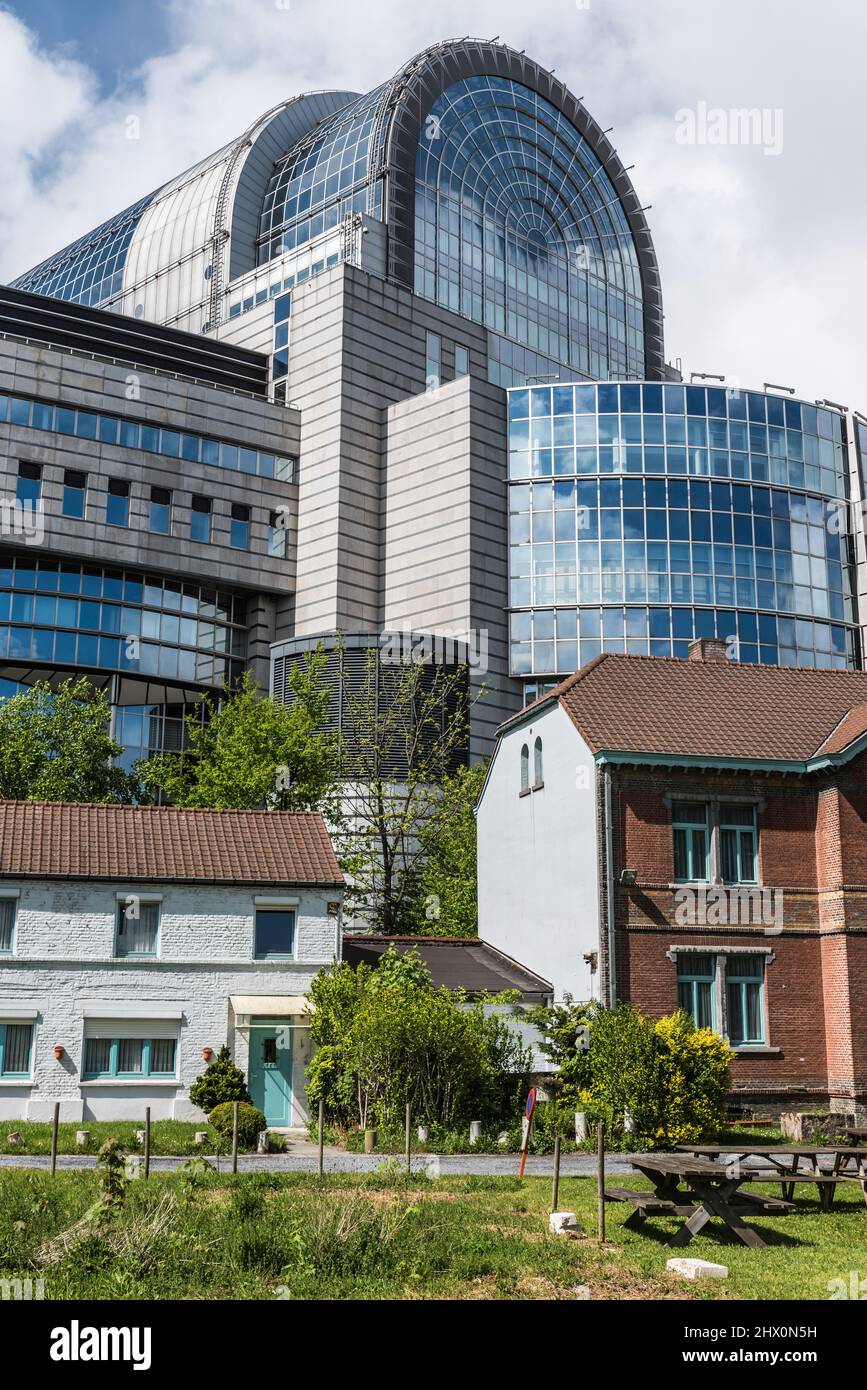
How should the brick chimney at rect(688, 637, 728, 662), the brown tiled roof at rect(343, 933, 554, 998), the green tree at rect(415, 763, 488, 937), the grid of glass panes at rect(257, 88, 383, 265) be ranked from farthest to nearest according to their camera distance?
the grid of glass panes at rect(257, 88, 383, 265) < the green tree at rect(415, 763, 488, 937) < the brick chimney at rect(688, 637, 728, 662) < the brown tiled roof at rect(343, 933, 554, 998)

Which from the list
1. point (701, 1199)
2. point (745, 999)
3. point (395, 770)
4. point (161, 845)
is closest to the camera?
point (701, 1199)

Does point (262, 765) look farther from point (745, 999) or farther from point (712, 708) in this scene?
point (745, 999)

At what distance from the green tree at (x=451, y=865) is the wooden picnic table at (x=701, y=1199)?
27.5m

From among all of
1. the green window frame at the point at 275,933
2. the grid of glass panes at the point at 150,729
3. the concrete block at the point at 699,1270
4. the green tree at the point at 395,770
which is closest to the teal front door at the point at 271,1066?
the green window frame at the point at 275,933

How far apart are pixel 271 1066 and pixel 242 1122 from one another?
231 inches

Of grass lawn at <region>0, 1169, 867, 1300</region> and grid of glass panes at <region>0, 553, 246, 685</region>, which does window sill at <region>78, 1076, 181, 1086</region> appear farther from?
grid of glass panes at <region>0, 553, 246, 685</region>

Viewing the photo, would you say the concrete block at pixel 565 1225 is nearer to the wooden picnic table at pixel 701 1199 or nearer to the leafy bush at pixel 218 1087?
the wooden picnic table at pixel 701 1199

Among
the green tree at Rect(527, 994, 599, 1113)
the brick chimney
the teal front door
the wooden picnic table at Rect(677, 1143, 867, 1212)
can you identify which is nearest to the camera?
the wooden picnic table at Rect(677, 1143, 867, 1212)

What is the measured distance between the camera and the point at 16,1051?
31.0 meters

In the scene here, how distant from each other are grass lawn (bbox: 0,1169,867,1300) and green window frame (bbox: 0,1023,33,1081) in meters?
12.7

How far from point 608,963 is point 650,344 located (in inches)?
3161

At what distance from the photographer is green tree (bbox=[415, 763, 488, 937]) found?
154 feet

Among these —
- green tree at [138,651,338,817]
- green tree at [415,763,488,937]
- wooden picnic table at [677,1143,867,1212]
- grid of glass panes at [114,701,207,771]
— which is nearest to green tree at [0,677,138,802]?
green tree at [138,651,338,817]

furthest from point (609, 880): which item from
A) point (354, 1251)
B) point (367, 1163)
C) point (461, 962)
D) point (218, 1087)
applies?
point (354, 1251)
